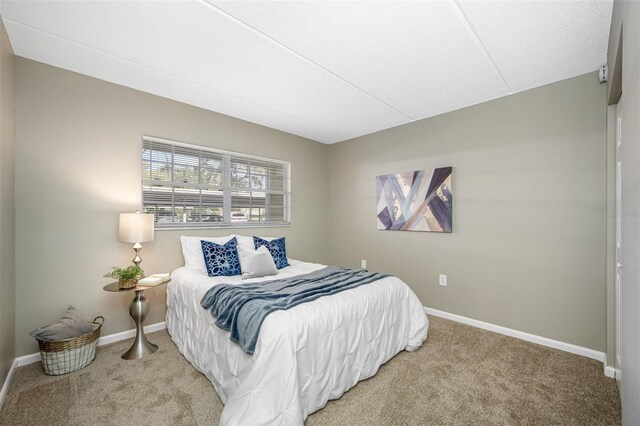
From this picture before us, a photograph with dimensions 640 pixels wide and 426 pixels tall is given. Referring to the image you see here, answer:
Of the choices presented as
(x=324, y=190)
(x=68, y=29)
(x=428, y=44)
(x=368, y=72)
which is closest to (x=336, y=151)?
(x=324, y=190)

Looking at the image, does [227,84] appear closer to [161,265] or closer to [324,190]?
[161,265]

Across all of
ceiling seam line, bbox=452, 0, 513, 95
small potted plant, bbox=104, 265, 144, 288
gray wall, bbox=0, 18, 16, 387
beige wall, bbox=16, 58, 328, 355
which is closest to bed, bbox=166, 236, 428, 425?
small potted plant, bbox=104, 265, 144, 288

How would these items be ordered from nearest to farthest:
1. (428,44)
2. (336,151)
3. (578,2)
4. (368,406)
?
(578,2)
(368,406)
(428,44)
(336,151)

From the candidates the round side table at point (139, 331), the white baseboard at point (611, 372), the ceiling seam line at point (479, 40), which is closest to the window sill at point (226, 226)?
the round side table at point (139, 331)

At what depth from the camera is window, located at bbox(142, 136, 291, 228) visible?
313 centimetres

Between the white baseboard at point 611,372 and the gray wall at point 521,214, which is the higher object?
the gray wall at point 521,214

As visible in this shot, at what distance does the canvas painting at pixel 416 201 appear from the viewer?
3.48m

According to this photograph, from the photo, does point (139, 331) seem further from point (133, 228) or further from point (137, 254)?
point (133, 228)

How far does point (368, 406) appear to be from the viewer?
187 centimetres

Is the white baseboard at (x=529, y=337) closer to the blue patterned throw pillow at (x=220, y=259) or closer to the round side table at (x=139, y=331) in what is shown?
the blue patterned throw pillow at (x=220, y=259)

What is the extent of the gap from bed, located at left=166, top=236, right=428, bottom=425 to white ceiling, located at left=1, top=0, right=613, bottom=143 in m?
1.90

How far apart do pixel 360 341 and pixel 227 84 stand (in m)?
2.63

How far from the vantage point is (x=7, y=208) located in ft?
6.93

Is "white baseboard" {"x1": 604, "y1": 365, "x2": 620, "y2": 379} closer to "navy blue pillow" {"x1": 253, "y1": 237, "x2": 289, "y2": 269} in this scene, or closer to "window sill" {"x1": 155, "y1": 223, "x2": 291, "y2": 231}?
"navy blue pillow" {"x1": 253, "y1": 237, "x2": 289, "y2": 269}
